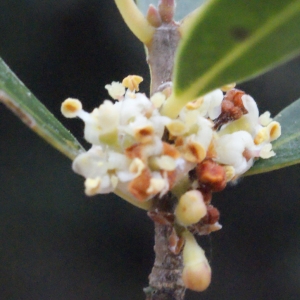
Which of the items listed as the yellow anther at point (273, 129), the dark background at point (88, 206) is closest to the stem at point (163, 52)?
the yellow anther at point (273, 129)

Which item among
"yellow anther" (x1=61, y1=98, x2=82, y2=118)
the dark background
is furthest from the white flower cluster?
the dark background

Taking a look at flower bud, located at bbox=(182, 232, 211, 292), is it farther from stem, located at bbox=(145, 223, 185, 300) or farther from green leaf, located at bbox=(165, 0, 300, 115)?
green leaf, located at bbox=(165, 0, 300, 115)

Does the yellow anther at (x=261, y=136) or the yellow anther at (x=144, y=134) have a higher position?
the yellow anther at (x=261, y=136)

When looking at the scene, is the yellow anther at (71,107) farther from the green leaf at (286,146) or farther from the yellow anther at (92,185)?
the green leaf at (286,146)

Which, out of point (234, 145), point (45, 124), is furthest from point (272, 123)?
point (45, 124)

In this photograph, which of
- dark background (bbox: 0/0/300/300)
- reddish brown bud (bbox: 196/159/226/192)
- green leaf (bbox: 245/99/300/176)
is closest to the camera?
reddish brown bud (bbox: 196/159/226/192)

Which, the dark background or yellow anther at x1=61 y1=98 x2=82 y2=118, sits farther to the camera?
the dark background
